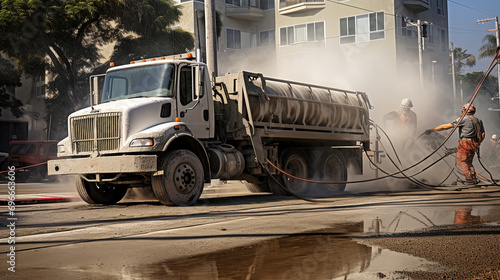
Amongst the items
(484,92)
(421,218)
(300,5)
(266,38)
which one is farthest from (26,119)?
(484,92)

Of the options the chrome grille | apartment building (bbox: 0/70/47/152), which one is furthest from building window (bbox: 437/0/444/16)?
the chrome grille

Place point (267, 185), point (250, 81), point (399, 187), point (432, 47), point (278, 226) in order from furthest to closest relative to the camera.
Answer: point (432, 47), point (399, 187), point (267, 185), point (250, 81), point (278, 226)

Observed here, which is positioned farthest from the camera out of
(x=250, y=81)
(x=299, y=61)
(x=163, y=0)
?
(x=299, y=61)

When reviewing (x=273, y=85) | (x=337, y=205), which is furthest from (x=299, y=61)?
(x=337, y=205)

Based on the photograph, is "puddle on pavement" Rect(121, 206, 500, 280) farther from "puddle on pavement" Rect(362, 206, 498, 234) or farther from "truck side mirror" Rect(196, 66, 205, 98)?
"truck side mirror" Rect(196, 66, 205, 98)

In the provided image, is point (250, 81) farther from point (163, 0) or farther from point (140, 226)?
point (163, 0)

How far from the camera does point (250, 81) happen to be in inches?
520

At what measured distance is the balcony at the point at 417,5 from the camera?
151ft

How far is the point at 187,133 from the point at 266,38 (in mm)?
41482

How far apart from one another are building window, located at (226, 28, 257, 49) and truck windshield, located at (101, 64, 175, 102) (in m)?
38.1

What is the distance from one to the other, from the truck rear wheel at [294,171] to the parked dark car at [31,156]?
16.1 m

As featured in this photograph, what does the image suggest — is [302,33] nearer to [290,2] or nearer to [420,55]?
[290,2]

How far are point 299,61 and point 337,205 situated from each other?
35.0 m

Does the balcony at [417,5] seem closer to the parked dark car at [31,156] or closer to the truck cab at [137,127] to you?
the parked dark car at [31,156]
